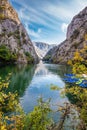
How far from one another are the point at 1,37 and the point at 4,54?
138ft

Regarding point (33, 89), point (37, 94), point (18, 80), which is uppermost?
point (18, 80)

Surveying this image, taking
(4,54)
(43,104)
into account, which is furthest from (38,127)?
(4,54)

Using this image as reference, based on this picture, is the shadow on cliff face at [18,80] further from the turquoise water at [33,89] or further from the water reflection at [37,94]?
the water reflection at [37,94]

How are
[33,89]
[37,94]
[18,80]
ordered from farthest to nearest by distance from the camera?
[18,80], [33,89], [37,94]

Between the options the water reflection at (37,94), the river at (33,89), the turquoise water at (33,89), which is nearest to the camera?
the river at (33,89)

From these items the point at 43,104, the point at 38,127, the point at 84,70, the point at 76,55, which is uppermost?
the point at 76,55

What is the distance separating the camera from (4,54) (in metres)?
156

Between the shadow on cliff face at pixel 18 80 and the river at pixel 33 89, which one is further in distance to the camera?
the shadow on cliff face at pixel 18 80

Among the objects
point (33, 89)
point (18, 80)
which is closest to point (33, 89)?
point (33, 89)

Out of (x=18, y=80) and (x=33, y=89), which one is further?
(x=18, y=80)

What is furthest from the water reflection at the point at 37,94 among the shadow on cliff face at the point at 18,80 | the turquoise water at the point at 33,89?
the shadow on cliff face at the point at 18,80

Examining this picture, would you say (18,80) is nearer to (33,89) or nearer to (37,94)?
(33,89)

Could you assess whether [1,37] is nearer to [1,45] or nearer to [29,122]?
[1,45]

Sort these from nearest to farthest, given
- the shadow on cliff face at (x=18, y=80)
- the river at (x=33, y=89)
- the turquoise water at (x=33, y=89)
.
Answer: the river at (x=33, y=89) → the turquoise water at (x=33, y=89) → the shadow on cliff face at (x=18, y=80)
